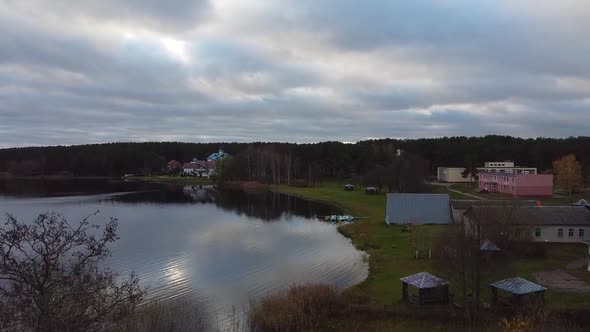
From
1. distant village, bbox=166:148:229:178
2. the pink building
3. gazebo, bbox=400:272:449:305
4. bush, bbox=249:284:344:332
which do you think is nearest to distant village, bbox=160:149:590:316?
gazebo, bbox=400:272:449:305

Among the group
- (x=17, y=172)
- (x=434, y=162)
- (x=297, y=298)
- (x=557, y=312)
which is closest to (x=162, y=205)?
(x=297, y=298)

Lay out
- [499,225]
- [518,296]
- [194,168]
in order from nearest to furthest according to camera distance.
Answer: [518,296]
[499,225]
[194,168]

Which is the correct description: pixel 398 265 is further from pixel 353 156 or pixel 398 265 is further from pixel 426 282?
pixel 353 156

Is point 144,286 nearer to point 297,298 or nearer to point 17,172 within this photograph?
point 297,298

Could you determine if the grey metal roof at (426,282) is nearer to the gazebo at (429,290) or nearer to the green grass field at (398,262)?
the gazebo at (429,290)

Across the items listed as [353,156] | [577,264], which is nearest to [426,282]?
[577,264]

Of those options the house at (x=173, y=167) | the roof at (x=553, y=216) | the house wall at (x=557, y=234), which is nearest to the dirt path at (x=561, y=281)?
the roof at (x=553, y=216)

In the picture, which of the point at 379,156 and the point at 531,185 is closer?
the point at 531,185
